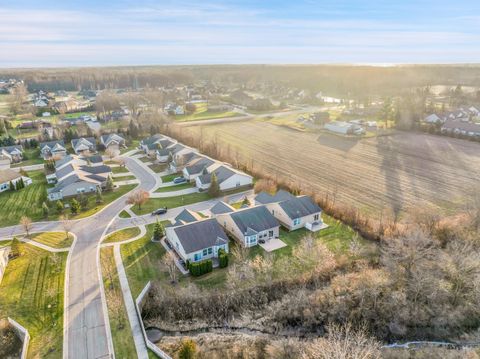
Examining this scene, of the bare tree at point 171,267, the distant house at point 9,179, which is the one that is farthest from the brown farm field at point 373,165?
the distant house at point 9,179

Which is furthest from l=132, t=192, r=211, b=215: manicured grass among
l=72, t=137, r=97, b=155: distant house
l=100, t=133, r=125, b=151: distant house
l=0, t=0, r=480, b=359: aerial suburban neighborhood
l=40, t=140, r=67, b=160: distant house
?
l=72, t=137, r=97, b=155: distant house

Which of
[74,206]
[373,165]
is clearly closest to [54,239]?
[74,206]

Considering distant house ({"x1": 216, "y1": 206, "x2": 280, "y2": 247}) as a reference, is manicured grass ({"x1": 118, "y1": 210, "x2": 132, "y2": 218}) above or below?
below

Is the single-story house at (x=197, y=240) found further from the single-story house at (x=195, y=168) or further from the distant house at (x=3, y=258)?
the single-story house at (x=195, y=168)

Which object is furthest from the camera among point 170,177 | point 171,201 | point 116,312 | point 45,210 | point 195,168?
point 170,177

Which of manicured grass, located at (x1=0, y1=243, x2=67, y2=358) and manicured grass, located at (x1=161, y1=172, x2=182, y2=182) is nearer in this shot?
manicured grass, located at (x1=0, y1=243, x2=67, y2=358)

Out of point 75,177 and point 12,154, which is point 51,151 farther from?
point 75,177

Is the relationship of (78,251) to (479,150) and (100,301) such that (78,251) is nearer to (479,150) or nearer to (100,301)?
(100,301)

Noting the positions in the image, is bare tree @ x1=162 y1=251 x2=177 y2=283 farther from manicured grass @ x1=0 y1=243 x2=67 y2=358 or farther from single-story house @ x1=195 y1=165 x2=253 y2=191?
single-story house @ x1=195 y1=165 x2=253 y2=191
